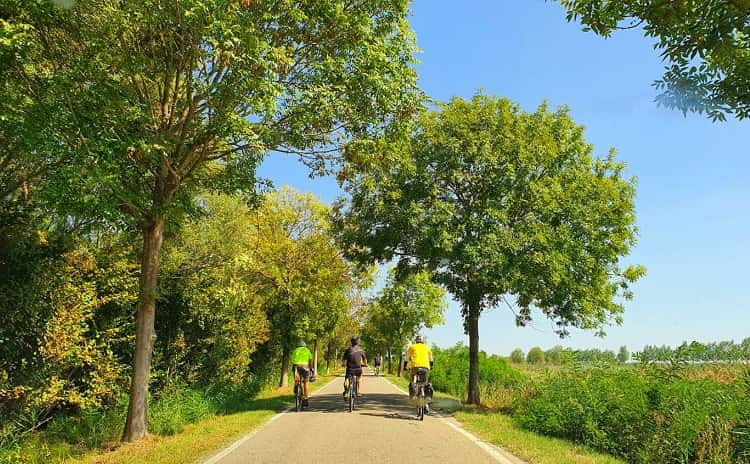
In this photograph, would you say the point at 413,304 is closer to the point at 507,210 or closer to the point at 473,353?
the point at 473,353

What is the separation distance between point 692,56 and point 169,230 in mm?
10583

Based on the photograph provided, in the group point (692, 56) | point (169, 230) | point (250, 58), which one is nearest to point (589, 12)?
point (692, 56)

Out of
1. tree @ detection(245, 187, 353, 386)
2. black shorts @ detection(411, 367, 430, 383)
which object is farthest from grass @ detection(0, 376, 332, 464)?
tree @ detection(245, 187, 353, 386)

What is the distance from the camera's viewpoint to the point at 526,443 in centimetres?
1012

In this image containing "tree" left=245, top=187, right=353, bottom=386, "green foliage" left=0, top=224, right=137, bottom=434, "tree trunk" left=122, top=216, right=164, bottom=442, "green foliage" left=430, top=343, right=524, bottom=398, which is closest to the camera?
"green foliage" left=0, top=224, right=137, bottom=434

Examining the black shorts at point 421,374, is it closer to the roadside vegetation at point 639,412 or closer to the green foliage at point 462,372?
the roadside vegetation at point 639,412

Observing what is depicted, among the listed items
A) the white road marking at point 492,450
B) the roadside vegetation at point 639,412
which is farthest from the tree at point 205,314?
the roadside vegetation at point 639,412

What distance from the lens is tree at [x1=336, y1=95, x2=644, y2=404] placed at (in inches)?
626

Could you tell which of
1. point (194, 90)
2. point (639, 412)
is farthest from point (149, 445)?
point (639, 412)

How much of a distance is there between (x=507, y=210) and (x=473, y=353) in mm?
5199

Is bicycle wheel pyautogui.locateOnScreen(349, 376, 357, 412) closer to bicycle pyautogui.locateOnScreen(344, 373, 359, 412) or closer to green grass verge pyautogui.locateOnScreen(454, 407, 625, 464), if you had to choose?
bicycle pyautogui.locateOnScreen(344, 373, 359, 412)

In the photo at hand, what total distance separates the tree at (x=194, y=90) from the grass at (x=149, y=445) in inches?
29.4

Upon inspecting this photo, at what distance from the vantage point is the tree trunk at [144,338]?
10.7 m

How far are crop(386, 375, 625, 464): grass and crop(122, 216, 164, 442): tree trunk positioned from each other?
22.0 feet
